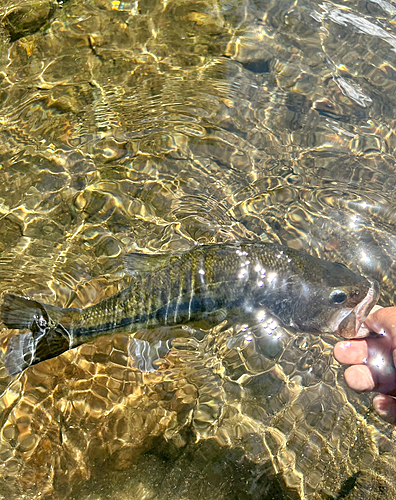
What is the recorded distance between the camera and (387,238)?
19.2 ft

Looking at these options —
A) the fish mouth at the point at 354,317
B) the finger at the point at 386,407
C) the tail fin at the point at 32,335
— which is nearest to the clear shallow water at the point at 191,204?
the finger at the point at 386,407

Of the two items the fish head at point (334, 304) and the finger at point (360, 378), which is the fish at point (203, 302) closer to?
the fish head at point (334, 304)

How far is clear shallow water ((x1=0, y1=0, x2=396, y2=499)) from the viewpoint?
427 centimetres

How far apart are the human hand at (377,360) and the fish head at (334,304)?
0.21m

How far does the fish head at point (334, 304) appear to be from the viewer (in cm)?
462

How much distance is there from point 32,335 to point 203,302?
64.2 inches

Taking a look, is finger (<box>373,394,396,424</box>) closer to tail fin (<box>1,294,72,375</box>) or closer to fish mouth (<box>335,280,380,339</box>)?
fish mouth (<box>335,280,380,339</box>)

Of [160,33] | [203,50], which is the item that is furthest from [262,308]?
[160,33]

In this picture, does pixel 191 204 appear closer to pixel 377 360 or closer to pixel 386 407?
pixel 377 360

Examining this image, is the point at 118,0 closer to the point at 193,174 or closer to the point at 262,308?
the point at 193,174

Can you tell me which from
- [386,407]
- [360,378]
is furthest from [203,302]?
[386,407]

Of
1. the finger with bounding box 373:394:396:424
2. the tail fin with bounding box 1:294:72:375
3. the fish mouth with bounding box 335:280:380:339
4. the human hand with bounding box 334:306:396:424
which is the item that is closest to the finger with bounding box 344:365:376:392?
the human hand with bounding box 334:306:396:424

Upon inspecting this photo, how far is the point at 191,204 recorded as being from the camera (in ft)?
19.5

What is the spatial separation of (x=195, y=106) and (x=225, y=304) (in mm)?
3646
